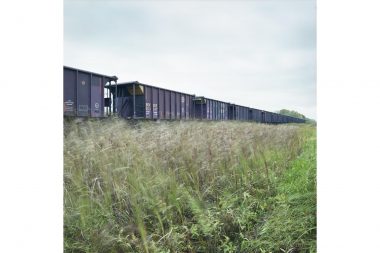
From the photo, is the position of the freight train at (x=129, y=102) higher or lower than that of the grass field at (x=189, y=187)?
higher

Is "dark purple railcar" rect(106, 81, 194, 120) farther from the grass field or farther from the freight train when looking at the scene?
the grass field

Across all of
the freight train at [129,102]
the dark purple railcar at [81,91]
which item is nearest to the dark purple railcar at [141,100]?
the freight train at [129,102]

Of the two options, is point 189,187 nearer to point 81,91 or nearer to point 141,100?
point 141,100

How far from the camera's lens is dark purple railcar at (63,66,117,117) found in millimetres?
1570

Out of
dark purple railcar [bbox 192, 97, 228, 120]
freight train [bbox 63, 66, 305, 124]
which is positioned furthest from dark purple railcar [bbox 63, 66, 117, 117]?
dark purple railcar [bbox 192, 97, 228, 120]

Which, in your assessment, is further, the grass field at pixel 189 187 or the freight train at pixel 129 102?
the freight train at pixel 129 102

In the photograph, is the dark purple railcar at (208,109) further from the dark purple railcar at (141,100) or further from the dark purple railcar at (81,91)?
the dark purple railcar at (81,91)

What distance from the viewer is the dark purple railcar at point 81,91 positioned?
1.57 metres

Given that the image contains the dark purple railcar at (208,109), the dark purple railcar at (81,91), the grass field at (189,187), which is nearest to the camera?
the grass field at (189,187)

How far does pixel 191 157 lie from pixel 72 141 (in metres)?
0.71

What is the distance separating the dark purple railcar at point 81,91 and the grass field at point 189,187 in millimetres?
106

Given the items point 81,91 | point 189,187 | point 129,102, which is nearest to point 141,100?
point 129,102

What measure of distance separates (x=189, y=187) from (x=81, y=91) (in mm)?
1121
